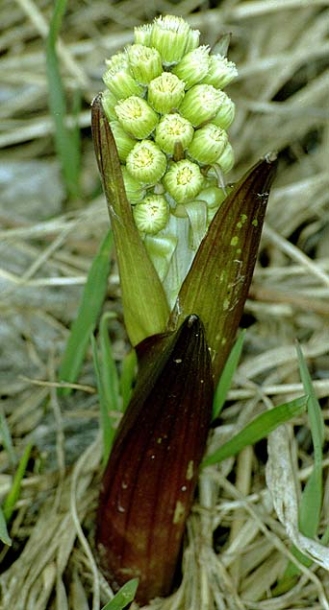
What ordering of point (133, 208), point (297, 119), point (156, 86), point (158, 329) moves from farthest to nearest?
1. point (297, 119)
2. point (158, 329)
3. point (133, 208)
4. point (156, 86)

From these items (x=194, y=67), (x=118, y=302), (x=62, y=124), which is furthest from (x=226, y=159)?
(x=62, y=124)

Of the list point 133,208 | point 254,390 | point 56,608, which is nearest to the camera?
point 133,208

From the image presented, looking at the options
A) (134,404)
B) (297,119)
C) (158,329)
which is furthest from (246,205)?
(297,119)

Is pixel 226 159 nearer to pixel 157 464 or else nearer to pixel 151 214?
pixel 151 214

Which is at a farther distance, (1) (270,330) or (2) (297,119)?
(2) (297,119)

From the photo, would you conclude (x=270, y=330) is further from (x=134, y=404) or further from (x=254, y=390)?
(x=134, y=404)

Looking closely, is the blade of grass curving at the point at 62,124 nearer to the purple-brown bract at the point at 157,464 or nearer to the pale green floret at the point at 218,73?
the pale green floret at the point at 218,73

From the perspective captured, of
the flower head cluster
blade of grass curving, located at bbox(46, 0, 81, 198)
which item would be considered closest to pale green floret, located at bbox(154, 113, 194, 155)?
the flower head cluster
